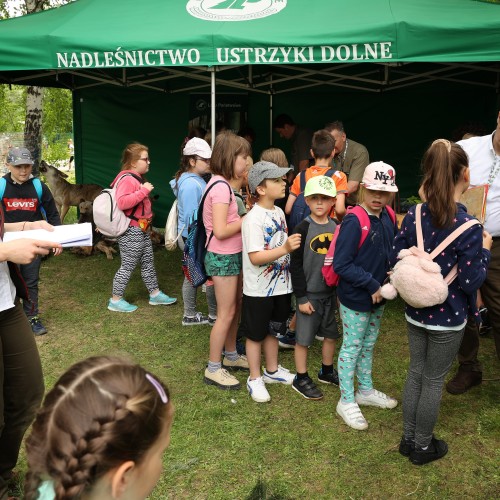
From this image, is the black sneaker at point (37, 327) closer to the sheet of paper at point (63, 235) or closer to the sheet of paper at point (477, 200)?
the sheet of paper at point (63, 235)

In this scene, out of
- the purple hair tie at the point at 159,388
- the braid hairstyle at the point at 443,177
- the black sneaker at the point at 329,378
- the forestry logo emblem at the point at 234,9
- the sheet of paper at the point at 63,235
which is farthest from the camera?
the forestry logo emblem at the point at 234,9

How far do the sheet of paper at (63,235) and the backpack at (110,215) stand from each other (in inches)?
107

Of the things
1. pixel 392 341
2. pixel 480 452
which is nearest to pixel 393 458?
pixel 480 452

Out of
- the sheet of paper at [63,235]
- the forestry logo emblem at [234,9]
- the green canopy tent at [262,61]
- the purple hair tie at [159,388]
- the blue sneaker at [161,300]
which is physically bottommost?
the blue sneaker at [161,300]

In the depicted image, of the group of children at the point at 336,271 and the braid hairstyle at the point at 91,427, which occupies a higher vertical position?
the braid hairstyle at the point at 91,427

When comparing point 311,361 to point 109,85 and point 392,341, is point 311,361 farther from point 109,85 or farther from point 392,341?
point 109,85

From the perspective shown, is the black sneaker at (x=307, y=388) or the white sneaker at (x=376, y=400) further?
the black sneaker at (x=307, y=388)

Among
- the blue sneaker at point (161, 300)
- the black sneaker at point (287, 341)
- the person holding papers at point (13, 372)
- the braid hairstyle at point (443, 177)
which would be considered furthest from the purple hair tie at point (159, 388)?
the blue sneaker at point (161, 300)

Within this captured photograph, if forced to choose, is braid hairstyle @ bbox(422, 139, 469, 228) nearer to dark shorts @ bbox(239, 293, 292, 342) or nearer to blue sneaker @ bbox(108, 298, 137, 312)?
dark shorts @ bbox(239, 293, 292, 342)

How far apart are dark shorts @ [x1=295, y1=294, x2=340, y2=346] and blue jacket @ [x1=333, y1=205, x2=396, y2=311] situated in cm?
31

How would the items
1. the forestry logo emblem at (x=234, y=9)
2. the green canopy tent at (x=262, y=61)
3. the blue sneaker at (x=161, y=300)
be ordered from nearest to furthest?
the green canopy tent at (x=262, y=61), the forestry logo emblem at (x=234, y=9), the blue sneaker at (x=161, y=300)

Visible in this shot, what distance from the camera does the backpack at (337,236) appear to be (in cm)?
330

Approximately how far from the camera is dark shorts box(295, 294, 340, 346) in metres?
3.78

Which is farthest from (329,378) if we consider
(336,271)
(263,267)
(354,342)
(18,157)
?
(18,157)
